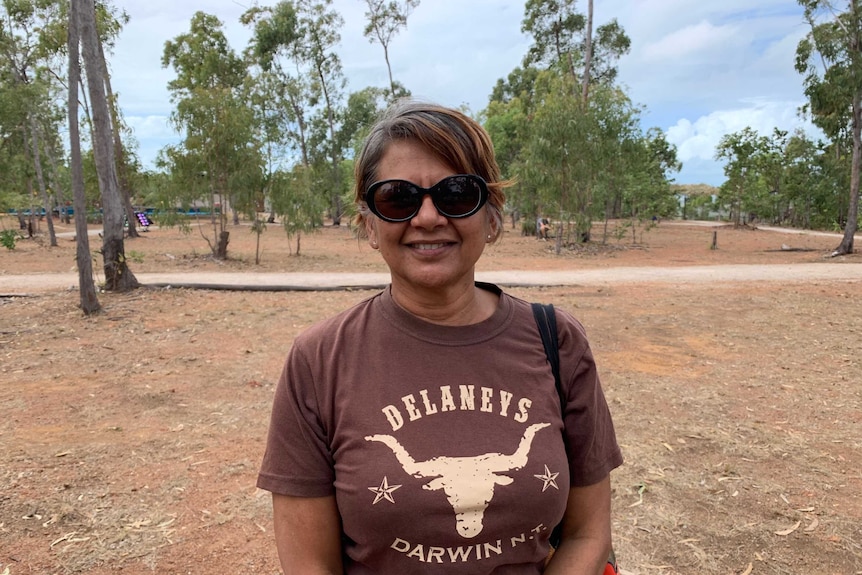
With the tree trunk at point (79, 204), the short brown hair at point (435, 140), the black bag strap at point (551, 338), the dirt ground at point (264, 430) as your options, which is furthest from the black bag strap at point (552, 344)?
the tree trunk at point (79, 204)

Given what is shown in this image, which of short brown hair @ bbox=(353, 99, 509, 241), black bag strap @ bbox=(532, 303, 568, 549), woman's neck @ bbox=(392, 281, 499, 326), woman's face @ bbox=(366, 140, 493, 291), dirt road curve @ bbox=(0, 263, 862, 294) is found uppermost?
short brown hair @ bbox=(353, 99, 509, 241)

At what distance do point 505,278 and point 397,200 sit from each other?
10700mm

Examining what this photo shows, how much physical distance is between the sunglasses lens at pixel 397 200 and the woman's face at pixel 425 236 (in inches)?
0.6

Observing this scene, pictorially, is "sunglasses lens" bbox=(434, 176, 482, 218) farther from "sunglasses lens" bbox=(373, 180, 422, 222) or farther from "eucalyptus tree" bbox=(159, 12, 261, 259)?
"eucalyptus tree" bbox=(159, 12, 261, 259)

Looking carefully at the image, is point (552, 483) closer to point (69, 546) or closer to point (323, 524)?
point (323, 524)

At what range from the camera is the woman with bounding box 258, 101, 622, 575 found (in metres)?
1.25

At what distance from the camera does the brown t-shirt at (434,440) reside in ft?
4.07

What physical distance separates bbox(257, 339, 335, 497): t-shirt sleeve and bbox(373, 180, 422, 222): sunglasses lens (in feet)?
1.33

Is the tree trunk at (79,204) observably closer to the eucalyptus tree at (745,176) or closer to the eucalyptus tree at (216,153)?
the eucalyptus tree at (216,153)

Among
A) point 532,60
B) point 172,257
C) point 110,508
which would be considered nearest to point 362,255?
point 172,257

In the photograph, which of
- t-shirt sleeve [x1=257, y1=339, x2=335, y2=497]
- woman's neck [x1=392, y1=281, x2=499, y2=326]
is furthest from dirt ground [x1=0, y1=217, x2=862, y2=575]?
woman's neck [x1=392, y1=281, x2=499, y2=326]

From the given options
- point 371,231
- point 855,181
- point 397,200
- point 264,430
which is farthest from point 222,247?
point 855,181

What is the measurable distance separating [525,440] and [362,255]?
57.4 feet

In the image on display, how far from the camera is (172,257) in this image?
1658 cm
